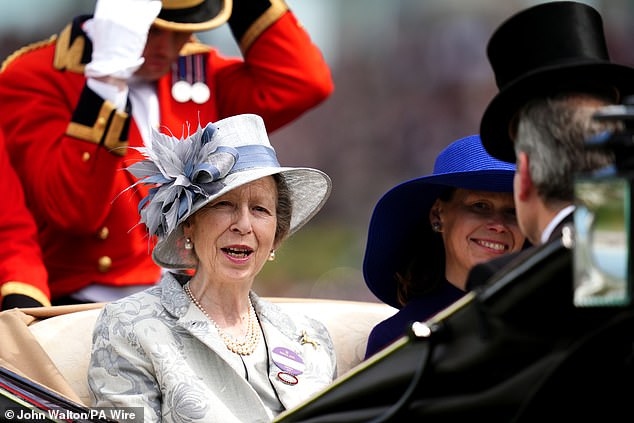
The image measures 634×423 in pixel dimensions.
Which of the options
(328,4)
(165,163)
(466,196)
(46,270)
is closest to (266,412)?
(165,163)

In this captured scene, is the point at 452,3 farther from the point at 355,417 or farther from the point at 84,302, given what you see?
the point at 355,417

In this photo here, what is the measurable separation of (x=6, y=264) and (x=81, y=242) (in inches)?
14.0

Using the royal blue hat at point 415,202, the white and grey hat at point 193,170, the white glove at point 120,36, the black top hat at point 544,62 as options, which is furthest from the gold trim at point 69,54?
the black top hat at point 544,62

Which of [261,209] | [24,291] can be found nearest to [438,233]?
[261,209]

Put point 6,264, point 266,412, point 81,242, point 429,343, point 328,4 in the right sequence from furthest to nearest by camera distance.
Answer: point 328,4 < point 81,242 < point 6,264 < point 266,412 < point 429,343

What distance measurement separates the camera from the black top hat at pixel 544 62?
2.62 metres

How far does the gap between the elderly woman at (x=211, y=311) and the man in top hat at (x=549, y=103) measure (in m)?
0.99

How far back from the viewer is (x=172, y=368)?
11.0 ft

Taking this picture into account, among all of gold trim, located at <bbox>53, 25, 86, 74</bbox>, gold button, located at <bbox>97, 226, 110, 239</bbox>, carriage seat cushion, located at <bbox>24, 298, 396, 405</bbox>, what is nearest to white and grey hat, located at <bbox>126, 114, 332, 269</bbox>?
carriage seat cushion, located at <bbox>24, 298, 396, 405</bbox>

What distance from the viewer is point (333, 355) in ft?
12.7

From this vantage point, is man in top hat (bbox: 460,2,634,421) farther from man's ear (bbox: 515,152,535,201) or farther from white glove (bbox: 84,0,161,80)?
white glove (bbox: 84,0,161,80)

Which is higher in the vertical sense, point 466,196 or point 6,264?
point 466,196

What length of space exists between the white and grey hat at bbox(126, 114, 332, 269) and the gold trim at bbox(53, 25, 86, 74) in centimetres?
77

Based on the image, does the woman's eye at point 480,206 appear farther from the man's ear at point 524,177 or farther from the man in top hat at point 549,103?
the man's ear at point 524,177
